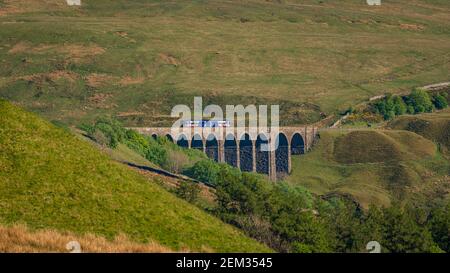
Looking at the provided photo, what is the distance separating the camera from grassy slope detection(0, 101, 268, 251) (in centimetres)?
4091

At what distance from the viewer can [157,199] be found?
45719 mm

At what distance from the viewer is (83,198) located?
43062 millimetres

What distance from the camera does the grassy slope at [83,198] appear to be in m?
40.9

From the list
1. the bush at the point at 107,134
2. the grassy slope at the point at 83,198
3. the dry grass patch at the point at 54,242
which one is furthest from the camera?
the bush at the point at 107,134

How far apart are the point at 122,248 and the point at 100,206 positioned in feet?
19.2

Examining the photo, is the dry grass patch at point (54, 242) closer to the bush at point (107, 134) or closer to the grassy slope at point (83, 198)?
the grassy slope at point (83, 198)

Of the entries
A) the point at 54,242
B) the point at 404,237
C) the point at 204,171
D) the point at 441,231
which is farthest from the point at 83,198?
the point at 204,171

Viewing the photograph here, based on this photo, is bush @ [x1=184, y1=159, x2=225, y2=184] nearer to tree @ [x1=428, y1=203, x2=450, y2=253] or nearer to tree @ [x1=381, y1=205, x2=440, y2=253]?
tree @ [x1=428, y1=203, x2=450, y2=253]

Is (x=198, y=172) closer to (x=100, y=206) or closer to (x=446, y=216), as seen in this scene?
(x=446, y=216)

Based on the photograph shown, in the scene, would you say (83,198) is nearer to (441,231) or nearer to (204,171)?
(441,231)

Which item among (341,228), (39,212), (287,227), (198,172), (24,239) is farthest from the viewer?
(198,172)

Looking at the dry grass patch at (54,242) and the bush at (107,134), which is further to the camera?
the bush at (107,134)

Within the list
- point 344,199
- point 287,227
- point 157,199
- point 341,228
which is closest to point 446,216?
point 341,228

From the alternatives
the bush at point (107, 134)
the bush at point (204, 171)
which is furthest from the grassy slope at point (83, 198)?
the bush at point (204, 171)
